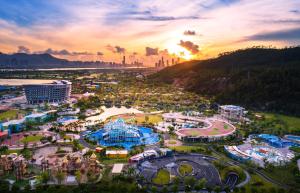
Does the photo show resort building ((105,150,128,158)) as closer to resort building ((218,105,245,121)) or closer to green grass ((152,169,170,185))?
green grass ((152,169,170,185))

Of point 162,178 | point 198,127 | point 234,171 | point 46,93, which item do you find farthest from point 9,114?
point 234,171

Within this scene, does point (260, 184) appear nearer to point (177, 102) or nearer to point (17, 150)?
point (17, 150)

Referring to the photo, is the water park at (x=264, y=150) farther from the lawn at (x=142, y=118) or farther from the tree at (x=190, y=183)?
the lawn at (x=142, y=118)

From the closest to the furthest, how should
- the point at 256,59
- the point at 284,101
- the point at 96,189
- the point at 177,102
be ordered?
the point at 96,189 → the point at 284,101 → the point at 177,102 → the point at 256,59

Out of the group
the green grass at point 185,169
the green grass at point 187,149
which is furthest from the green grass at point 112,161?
the green grass at point 187,149

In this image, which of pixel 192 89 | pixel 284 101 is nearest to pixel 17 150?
pixel 284 101

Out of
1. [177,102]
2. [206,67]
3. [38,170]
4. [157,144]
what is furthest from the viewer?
[206,67]
